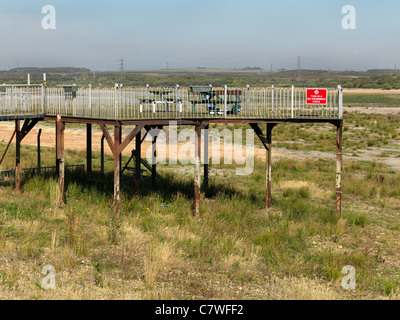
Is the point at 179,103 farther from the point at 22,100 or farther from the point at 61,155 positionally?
the point at 22,100

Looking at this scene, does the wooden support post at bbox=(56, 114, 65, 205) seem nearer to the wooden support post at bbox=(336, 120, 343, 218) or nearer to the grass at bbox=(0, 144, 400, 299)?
the grass at bbox=(0, 144, 400, 299)

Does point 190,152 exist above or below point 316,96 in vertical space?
below

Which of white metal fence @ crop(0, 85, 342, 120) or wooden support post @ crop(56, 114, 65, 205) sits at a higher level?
white metal fence @ crop(0, 85, 342, 120)

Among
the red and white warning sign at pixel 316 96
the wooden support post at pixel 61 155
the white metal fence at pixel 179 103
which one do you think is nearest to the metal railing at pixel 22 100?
the white metal fence at pixel 179 103

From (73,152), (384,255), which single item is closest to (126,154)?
(73,152)

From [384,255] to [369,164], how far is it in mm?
19450

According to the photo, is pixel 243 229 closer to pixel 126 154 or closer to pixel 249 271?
pixel 249 271

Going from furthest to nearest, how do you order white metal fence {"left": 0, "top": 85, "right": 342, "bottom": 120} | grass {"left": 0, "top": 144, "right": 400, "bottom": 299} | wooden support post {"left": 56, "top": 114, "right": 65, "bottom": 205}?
wooden support post {"left": 56, "top": 114, "right": 65, "bottom": 205} → white metal fence {"left": 0, "top": 85, "right": 342, "bottom": 120} → grass {"left": 0, "top": 144, "right": 400, "bottom": 299}

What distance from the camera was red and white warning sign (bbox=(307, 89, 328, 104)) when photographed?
62.1ft

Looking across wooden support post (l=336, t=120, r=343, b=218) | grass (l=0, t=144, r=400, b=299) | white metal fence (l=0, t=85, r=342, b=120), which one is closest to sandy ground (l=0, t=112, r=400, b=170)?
grass (l=0, t=144, r=400, b=299)

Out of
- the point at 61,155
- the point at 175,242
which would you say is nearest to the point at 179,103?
the point at 61,155

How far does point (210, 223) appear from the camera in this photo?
18391mm

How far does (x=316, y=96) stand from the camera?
1905 cm

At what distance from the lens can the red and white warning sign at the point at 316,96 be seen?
18.9 metres
